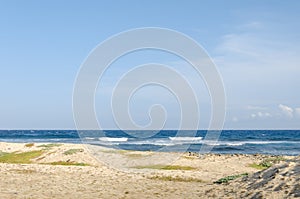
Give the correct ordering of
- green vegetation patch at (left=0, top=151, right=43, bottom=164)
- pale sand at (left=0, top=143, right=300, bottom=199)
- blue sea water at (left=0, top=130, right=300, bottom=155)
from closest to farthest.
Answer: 1. pale sand at (left=0, top=143, right=300, bottom=199)
2. green vegetation patch at (left=0, top=151, right=43, bottom=164)
3. blue sea water at (left=0, top=130, right=300, bottom=155)

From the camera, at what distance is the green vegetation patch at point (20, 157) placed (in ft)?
121

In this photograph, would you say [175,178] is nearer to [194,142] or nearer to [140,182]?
[140,182]

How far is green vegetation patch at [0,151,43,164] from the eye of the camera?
37.0m

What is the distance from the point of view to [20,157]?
39000 mm

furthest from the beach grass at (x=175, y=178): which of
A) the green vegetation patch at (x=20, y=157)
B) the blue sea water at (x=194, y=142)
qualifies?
the blue sea water at (x=194, y=142)

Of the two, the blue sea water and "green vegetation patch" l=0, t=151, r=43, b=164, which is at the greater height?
the blue sea water

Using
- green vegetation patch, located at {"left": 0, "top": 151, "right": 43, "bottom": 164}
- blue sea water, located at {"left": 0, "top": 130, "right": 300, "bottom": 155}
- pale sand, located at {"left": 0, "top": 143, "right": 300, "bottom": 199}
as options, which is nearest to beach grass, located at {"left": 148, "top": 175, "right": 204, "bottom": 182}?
pale sand, located at {"left": 0, "top": 143, "right": 300, "bottom": 199}

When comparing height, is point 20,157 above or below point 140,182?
above

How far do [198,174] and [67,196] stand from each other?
33.2 ft

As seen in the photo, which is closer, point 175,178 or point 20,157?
point 175,178

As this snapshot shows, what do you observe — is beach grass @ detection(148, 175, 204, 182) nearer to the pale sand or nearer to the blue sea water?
the pale sand

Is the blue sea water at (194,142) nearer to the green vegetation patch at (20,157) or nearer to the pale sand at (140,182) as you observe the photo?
the green vegetation patch at (20,157)

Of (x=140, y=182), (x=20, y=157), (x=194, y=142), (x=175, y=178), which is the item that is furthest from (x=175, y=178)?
(x=194, y=142)

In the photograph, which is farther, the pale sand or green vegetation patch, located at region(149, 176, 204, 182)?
green vegetation patch, located at region(149, 176, 204, 182)
